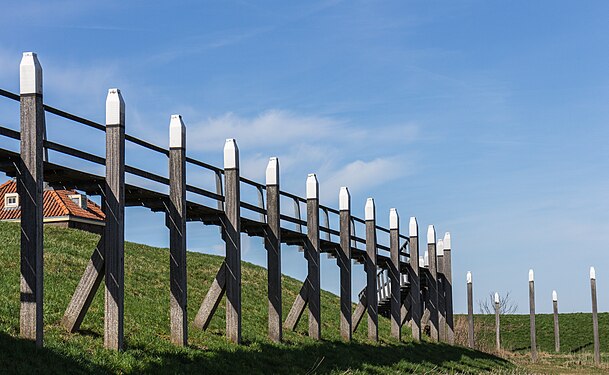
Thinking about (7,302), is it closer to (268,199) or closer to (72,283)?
(72,283)

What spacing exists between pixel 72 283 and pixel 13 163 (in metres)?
7.68

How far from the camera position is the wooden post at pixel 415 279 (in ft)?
99.3

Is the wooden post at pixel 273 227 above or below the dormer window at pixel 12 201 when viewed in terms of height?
below

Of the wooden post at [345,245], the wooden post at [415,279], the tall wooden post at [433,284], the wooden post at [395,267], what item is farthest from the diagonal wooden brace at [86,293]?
the tall wooden post at [433,284]

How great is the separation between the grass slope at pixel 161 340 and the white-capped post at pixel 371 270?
57cm

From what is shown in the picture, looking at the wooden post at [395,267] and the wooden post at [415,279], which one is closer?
the wooden post at [395,267]

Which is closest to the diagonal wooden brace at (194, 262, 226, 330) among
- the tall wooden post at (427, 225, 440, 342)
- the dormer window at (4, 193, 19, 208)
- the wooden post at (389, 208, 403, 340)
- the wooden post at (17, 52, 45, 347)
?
the wooden post at (17, 52, 45, 347)

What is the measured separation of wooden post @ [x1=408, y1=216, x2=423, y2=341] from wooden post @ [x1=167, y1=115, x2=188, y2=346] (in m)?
15.0

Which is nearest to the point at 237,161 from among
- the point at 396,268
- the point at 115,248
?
the point at 115,248

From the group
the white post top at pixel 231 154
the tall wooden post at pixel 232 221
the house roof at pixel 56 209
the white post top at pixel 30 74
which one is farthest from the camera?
the house roof at pixel 56 209

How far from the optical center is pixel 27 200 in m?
12.9

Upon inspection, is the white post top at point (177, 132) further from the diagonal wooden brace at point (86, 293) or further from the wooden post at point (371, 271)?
the wooden post at point (371, 271)

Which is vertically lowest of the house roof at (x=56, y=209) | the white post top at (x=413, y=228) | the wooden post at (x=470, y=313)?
the wooden post at (x=470, y=313)

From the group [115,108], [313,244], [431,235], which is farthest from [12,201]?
[115,108]
